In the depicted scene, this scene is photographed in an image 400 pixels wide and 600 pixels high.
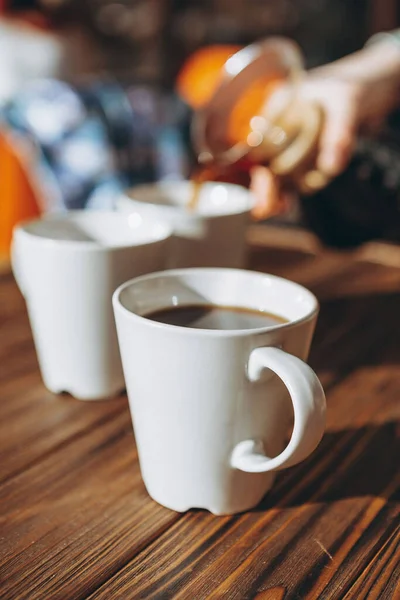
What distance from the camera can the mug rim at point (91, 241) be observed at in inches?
20.6

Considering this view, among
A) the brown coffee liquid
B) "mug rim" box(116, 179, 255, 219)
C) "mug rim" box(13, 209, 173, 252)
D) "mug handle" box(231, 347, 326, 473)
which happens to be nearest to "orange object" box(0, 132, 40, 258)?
"mug rim" box(116, 179, 255, 219)

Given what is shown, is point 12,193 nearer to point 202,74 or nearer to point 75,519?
point 202,74

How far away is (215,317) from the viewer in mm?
497

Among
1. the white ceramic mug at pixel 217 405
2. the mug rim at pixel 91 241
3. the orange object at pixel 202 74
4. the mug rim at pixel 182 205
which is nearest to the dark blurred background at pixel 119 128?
the orange object at pixel 202 74

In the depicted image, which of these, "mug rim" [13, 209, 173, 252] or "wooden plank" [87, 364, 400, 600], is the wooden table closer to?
"wooden plank" [87, 364, 400, 600]

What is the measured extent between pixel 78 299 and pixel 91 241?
143mm

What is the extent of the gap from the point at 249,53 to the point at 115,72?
2901 mm

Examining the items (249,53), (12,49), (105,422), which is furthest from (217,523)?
(12,49)

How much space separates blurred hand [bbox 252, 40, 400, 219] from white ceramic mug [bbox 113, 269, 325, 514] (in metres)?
0.54

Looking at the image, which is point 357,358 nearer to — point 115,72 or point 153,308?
point 153,308

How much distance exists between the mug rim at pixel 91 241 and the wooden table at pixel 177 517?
13 cm

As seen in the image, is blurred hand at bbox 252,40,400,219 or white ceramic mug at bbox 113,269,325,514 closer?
white ceramic mug at bbox 113,269,325,514

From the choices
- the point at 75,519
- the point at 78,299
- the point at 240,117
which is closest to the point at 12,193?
the point at 240,117

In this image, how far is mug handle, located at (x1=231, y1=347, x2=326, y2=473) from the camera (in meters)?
0.36
